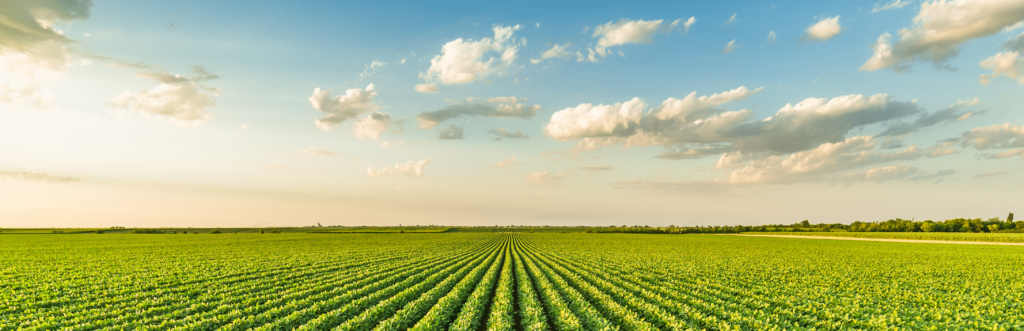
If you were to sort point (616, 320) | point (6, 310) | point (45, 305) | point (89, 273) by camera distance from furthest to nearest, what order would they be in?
point (89, 273), point (45, 305), point (6, 310), point (616, 320)

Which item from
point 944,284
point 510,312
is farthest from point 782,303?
point 944,284

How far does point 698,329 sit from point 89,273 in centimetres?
3694

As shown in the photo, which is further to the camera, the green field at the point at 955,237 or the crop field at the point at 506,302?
the green field at the point at 955,237

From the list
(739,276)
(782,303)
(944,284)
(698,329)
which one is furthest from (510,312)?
(944,284)

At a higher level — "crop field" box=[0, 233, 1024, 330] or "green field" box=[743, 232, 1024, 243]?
"crop field" box=[0, 233, 1024, 330]

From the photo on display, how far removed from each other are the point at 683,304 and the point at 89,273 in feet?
121

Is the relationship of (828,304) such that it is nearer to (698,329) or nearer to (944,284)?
(698,329)

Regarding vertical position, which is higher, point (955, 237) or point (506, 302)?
point (506, 302)

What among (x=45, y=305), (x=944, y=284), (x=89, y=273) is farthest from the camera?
(x=89, y=273)

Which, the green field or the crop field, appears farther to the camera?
the green field

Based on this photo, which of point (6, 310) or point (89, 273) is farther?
point (89, 273)

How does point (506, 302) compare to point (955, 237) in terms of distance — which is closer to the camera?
point (506, 302)

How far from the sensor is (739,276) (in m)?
26.0

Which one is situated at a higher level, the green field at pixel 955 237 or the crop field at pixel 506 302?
the crop field at pixel 506 302
